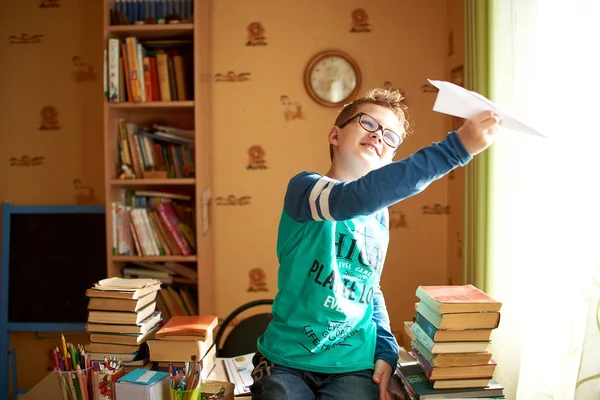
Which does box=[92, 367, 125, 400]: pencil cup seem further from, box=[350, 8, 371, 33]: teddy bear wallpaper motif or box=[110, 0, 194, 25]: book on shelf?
box=[350, 8, 371, 33]: teddy bear wallpaper motif

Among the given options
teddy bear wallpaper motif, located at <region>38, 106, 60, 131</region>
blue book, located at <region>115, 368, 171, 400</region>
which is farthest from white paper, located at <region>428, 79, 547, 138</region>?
teddy bear wallpaper motif, located at <region>38, 106, 60, 131</region>

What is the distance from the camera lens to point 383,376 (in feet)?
4.73

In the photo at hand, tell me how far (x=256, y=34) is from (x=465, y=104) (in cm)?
222

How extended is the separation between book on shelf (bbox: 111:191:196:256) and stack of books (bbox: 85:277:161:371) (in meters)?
1.19

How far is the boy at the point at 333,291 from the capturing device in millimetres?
1362

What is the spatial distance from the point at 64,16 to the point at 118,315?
2.21m

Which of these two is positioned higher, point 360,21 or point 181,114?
point 360,21

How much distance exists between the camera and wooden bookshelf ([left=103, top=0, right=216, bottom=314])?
9.13ft

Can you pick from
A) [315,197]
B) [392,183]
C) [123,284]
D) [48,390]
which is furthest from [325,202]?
[48,390]

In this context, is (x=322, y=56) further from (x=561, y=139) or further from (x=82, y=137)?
(x=561, y=139)

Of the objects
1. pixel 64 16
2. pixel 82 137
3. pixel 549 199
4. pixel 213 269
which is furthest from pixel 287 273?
pixel 64 16

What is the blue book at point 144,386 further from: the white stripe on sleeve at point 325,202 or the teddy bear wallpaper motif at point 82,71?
the teddy bear wallpaper motif at point 82,71

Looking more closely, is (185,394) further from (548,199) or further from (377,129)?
(548,199)

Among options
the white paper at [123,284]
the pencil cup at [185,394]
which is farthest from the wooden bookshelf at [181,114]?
the pencil cup at [185,394]
